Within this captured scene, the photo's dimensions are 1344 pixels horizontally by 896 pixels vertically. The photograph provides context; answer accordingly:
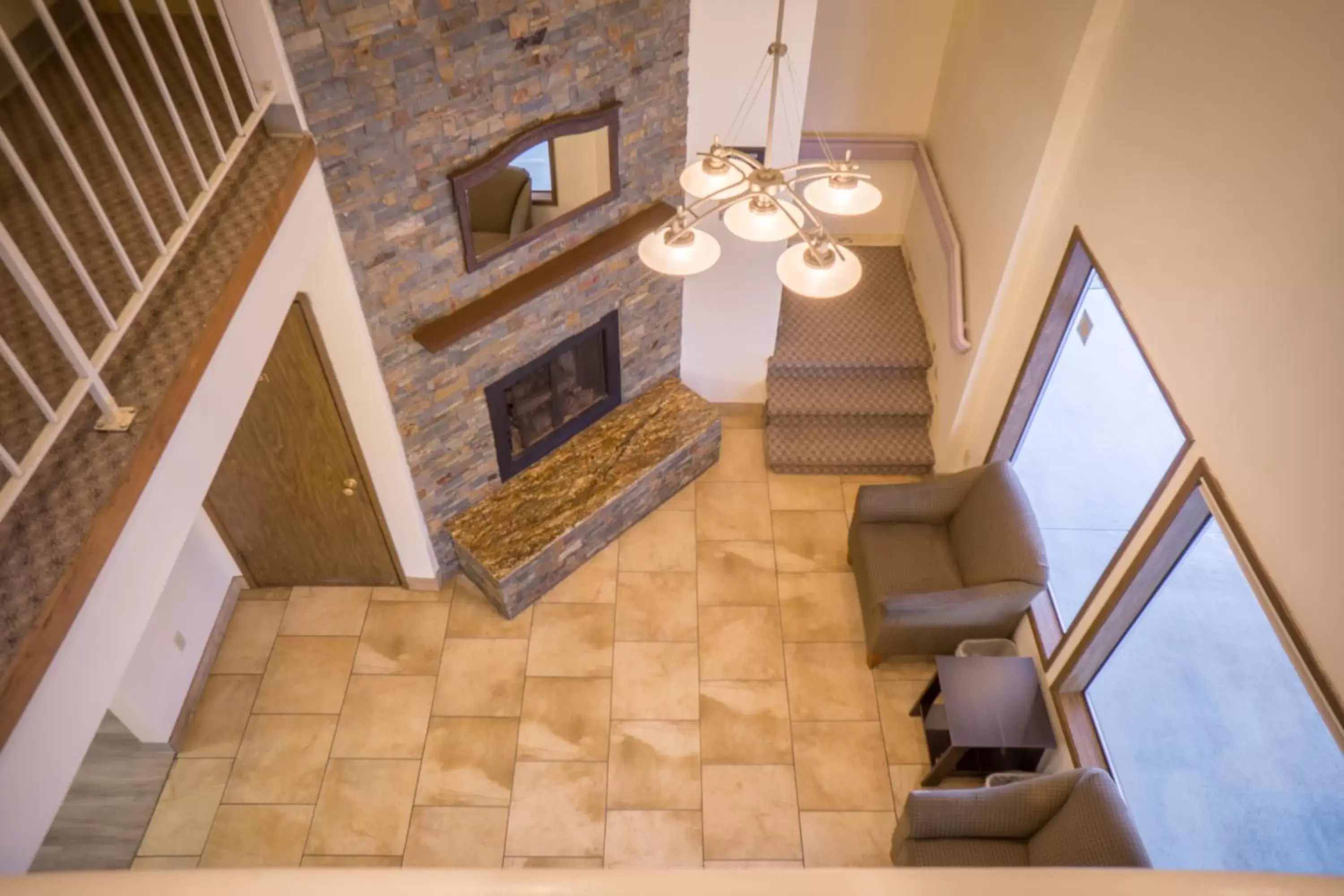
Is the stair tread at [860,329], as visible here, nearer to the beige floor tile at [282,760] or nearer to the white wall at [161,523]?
the white wall at [161,523]

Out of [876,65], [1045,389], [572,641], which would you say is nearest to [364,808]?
[572,641]

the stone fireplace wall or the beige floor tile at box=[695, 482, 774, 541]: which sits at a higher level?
the stone fireplace wall

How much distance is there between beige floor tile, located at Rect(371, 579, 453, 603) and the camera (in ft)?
17.2

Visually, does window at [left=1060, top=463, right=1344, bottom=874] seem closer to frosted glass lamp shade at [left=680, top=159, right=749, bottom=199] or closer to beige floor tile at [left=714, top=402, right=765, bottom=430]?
frosted glass lamp shade at [left=680, top=159, right=749, bottom=199]

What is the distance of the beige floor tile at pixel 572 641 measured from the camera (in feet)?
16.2

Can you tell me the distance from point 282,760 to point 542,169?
327 centimetres

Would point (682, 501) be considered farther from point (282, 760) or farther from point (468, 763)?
point (282, 760)

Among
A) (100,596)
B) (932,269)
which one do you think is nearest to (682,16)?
(932,269)

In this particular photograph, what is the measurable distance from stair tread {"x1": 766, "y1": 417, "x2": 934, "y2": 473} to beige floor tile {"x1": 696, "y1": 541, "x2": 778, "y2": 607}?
2.17 ft

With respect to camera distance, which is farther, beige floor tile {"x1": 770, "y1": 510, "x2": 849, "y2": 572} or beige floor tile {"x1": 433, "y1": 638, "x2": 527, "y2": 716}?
beige floor tile {"x1": 770, "y1": 510, "x2": 849, "y2": 572}

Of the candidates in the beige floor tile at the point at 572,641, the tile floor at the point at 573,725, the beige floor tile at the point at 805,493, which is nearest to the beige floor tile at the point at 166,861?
the tile floor at the point at 573,725

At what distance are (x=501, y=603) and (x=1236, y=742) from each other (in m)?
3.47

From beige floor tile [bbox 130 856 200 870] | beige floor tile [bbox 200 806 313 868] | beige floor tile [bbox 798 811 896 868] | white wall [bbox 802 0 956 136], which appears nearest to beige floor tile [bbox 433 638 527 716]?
beige floor tile [bbox 200 806 313 868]

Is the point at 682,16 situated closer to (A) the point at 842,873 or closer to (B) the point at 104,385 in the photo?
(B) the point at 104,385
